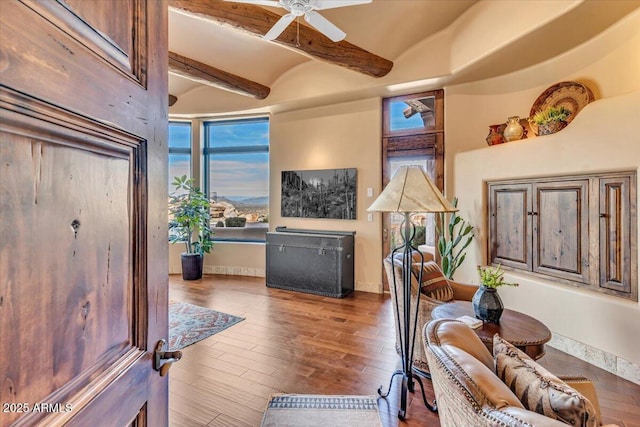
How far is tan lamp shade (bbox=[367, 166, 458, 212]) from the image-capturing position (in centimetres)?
188

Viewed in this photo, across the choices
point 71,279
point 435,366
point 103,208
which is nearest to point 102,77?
point 103,208

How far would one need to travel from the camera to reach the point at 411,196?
1.92 metres

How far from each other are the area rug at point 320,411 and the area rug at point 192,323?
1.35 m

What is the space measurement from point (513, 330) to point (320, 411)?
4.38 feet

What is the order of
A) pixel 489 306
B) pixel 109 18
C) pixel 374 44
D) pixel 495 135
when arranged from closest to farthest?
pixel 109 18 < pixel 489 306 < pixel 495 135 < pixel 374 44

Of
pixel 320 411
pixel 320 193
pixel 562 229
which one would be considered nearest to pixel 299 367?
pixel 320 411

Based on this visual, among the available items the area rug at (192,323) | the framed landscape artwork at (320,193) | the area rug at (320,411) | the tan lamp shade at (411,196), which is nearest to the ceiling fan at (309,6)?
the tan lamp shade at (411,196)

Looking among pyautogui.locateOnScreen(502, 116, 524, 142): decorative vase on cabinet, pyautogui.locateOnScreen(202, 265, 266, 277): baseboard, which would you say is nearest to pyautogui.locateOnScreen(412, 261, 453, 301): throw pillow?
pyautogui.locateOnScreen(502, 116, 524, 142): decorative vase on cabinet

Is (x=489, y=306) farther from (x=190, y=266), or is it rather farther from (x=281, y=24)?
(x=190, y=266)

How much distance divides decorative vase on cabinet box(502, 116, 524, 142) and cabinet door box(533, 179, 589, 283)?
69cm

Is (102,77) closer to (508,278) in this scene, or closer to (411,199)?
(411,199)

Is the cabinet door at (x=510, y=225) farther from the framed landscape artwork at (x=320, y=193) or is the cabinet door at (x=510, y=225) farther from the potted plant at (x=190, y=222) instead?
the potted plant at (x=190, y=222)

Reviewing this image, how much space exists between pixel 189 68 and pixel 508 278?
478 cm

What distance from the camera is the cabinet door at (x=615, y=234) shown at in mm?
2508
